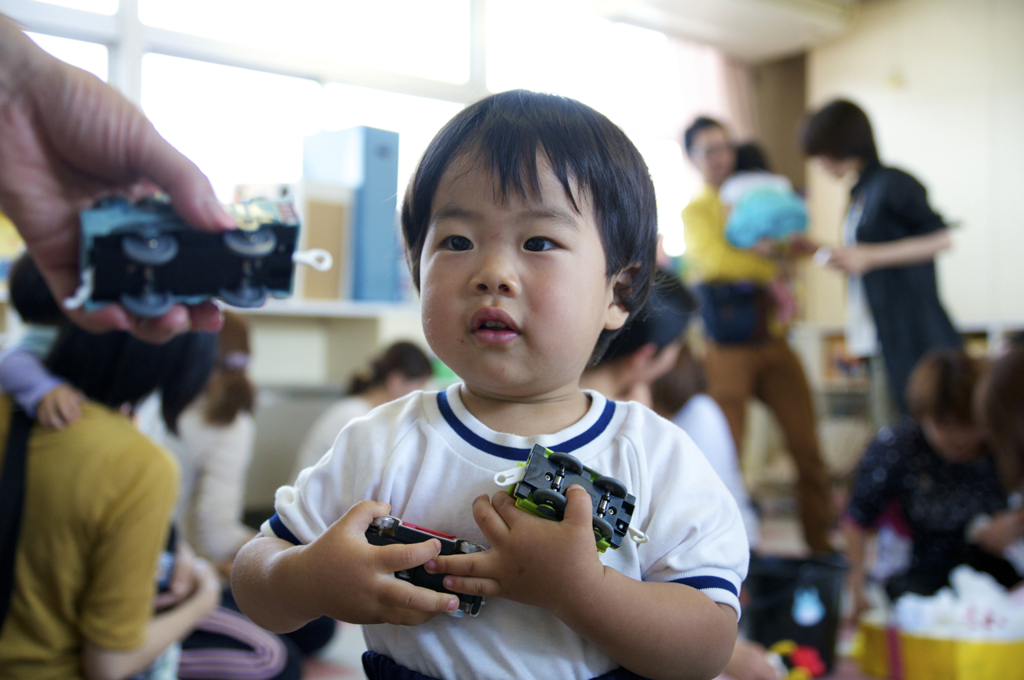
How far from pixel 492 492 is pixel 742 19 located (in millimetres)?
4246

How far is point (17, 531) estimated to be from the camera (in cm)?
96

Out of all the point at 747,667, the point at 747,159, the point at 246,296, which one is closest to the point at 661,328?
the point at 747,667

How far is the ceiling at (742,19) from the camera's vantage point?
4070mm

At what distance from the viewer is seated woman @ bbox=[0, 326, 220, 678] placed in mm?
996

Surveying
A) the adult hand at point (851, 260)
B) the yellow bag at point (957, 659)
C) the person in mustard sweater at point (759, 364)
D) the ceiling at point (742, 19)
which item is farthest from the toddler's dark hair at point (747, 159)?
the yellow bag at point (957, 659)

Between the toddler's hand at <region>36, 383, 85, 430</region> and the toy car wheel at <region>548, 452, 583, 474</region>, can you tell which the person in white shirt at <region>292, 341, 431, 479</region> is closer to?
the toddler's hand at <region>36, 383, 85, 430</region>

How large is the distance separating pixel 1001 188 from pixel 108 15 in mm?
3853

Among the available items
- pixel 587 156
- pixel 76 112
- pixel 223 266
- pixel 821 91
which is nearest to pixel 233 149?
pixel 76 112

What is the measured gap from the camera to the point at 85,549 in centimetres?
102

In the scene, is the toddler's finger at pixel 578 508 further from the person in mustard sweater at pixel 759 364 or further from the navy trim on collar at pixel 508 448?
the person in mustard sweater at pixel 759 364

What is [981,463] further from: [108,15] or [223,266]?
[108,15]

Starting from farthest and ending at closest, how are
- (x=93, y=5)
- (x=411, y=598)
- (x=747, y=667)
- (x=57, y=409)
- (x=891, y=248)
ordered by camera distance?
(x=93, y=5)
(x=891, y=248)
(x=57, y=409)
(x=747, y=667)
(x=411, y=598)

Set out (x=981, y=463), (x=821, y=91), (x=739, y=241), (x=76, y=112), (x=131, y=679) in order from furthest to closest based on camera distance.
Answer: (x=821, y=91)
(x=739, y=241)
(x=981, y=463)
(x=131, y=679)
(x=76, y=112)

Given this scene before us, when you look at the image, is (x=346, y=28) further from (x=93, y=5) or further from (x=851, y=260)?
(x=851, y=260)
